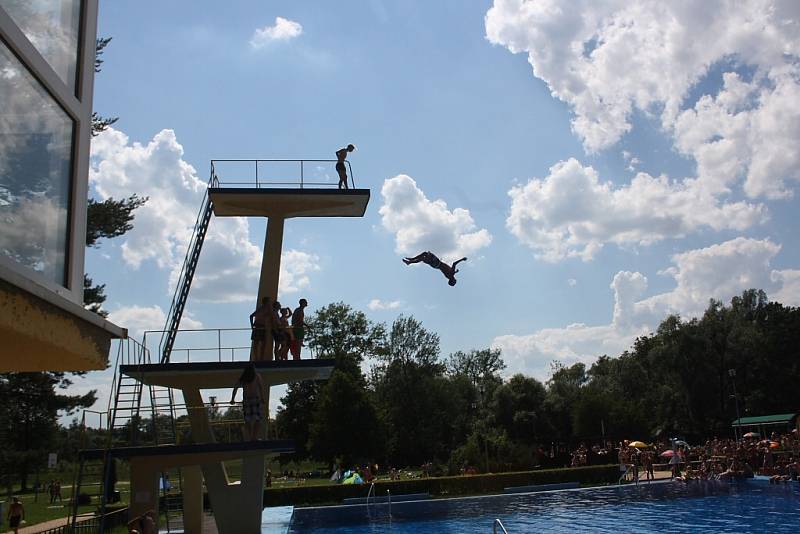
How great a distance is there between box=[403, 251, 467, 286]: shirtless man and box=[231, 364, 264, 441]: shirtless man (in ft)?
23.7

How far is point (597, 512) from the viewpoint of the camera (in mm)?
23703

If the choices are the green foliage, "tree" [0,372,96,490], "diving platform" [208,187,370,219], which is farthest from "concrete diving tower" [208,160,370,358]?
the green foliage

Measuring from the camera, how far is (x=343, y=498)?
31.6m

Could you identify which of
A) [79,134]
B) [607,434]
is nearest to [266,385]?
[79,134]

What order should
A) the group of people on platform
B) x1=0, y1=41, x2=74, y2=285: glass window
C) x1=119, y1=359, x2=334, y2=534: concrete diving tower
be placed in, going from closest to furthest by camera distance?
x1=0, y1=41, x2=74, y2=285: glass window
x1=119, y1=359, x2=334, y2=534: concrete diving tower
the group of people on platform

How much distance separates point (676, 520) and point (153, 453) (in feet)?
47.8

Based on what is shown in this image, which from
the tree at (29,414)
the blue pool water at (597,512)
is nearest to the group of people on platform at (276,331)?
the blue pool water at (597,512)

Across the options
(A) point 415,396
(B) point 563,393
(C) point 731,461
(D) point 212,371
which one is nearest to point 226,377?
(D) point 212,371

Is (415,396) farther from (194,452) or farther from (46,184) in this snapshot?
(46,184)

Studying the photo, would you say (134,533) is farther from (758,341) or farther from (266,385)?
(758,341)

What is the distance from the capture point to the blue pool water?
1988 cm

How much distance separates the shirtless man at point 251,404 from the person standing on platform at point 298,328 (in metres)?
2.70

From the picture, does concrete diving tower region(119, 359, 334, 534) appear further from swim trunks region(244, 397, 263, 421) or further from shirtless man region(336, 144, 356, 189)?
shirtless man region(336, 144, 356, 189)

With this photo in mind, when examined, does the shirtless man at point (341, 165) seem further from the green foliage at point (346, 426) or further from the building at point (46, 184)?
the green foliage at point (346, 426)
